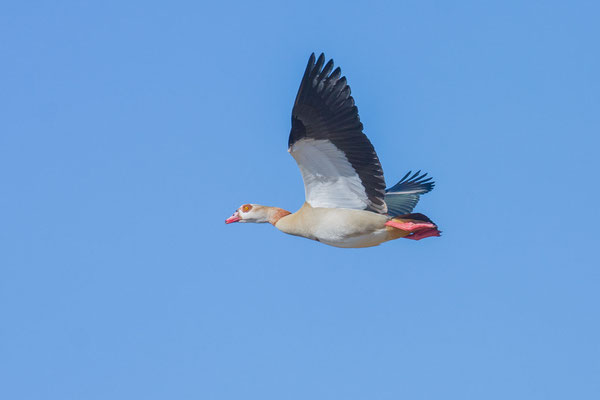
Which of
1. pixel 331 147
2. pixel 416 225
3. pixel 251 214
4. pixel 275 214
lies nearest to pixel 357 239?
pixel 416 225

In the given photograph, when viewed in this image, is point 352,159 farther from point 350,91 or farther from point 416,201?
point 416,201

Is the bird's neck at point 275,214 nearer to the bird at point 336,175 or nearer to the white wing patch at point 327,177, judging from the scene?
the bird at point 336,175

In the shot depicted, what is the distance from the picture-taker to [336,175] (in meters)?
12.7

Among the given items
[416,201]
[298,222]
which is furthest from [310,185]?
[416,201]

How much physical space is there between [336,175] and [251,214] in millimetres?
1823

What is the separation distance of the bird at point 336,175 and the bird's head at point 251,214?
1.38 ft

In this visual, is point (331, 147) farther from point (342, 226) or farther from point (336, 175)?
point (342, 226)

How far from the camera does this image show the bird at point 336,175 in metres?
12.0

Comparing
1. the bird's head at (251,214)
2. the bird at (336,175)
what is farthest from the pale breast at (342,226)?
the bird's head at (251,214)

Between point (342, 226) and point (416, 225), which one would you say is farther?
point (342, 226)

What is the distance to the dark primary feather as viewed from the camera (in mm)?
14819

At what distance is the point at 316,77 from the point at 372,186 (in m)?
1.72

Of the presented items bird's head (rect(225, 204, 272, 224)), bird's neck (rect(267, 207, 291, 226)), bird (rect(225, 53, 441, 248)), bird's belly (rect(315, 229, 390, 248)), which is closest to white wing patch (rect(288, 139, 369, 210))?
bird (rect(225, 53, 441, 248))

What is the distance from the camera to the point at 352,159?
12.4m
